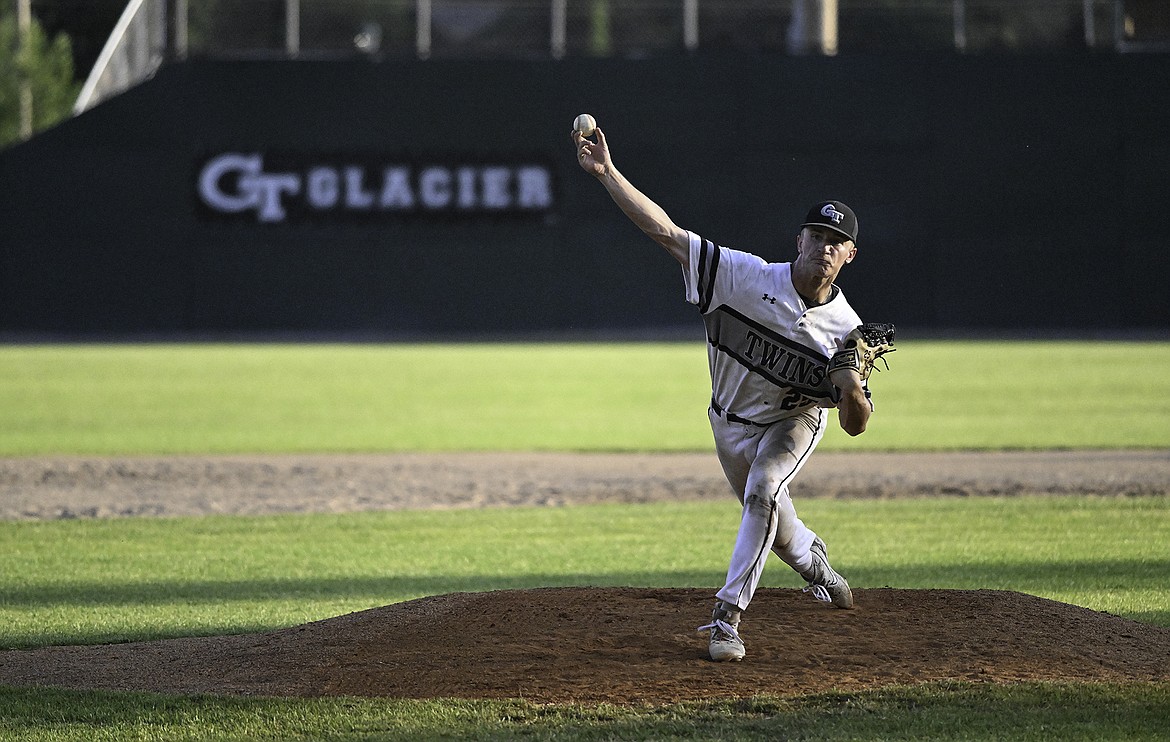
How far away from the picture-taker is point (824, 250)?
5.49 metres

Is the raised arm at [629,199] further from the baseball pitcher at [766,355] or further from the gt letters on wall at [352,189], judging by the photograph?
the gt letters on wall at [352,189]

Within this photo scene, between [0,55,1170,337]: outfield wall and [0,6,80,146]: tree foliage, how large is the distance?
12.8 meters

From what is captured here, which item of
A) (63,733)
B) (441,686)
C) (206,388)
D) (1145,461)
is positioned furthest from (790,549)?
(206,388)

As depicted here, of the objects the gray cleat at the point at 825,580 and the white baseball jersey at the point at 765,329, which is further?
the gray cleat at the point at 825,580

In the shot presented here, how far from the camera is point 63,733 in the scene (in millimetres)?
4789

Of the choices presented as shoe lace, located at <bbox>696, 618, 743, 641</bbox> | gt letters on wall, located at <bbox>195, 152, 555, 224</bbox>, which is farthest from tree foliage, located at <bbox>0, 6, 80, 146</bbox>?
shoe lace, located at <bbox>696, 618, 743, 641</bbox>

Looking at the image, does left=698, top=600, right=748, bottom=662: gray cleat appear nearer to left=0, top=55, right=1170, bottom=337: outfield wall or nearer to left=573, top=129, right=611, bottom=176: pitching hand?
left=573, top=129, right=611, bottom=176: pitching hand

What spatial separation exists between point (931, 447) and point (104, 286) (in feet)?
73.3

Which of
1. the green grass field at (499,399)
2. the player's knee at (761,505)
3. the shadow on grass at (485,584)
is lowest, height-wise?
the green grass field at (499,399)

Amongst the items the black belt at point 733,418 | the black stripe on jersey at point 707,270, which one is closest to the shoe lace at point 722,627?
the black belt at point 733,418

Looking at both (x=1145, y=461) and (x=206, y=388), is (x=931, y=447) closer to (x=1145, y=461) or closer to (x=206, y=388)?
(x=1145, y=461)

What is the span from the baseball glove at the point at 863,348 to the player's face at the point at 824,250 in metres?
0.26

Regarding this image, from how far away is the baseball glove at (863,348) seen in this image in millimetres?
5297

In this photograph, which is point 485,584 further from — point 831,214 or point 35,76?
point 35,76
